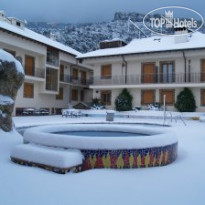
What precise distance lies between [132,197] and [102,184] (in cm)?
66

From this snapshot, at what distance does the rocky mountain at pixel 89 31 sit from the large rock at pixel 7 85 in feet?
153

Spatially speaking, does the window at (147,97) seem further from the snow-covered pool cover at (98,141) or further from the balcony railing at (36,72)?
the snow-covered pool cover at (98,141)

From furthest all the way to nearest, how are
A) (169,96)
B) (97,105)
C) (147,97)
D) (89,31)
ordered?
(89,31) → (97,105) → (147,97) → (169,96)

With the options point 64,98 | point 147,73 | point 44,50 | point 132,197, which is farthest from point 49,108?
point 132,197

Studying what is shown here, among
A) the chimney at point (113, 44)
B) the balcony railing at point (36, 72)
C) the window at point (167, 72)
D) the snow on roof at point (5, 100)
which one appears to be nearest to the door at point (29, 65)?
the balcony railing at point (36, 72)

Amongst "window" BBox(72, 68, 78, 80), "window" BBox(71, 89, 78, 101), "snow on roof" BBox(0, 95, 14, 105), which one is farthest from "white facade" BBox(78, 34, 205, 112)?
"snow on roof" BBox(0, 95, 14, 105)

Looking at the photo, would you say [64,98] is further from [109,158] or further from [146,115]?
[109,158]

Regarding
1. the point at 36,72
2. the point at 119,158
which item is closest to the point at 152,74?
the point at 36,72

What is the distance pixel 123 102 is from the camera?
1004 inches

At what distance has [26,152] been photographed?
5512mm

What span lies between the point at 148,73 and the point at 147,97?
2223mm

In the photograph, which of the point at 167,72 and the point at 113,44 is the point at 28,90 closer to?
the point at 113,44

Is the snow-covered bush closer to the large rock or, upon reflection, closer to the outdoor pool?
the large rock

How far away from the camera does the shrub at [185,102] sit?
77.3 feet
